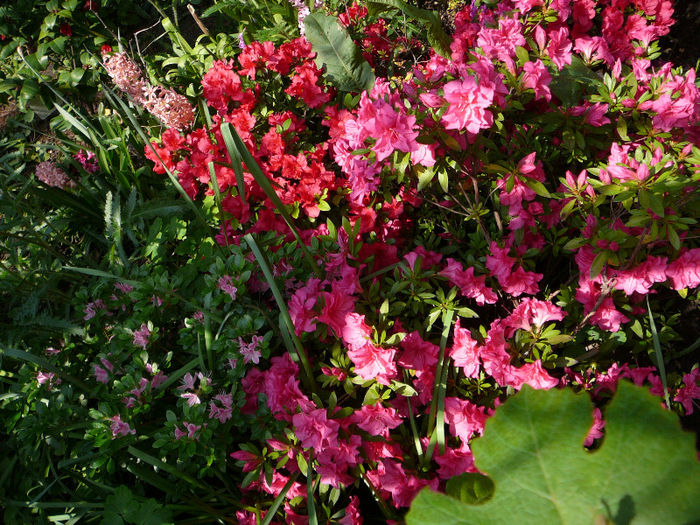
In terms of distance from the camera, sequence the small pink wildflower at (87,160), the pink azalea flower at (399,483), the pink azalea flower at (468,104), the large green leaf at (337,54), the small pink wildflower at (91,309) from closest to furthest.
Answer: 1. the pink azalea flower at (468,104)
2. the pink azalea flower at (399,483)
3. the small pink wildflower at (91,309)
4. the large green leaf at (337,54)
5. the small pink wildflower at (87,160)

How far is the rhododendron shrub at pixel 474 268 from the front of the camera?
3.85ft

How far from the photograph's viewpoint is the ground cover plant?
3.94 feet

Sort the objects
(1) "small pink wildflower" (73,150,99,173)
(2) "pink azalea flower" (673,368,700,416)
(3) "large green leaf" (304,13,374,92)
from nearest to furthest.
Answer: (2) "pink azalea flower" (673,368,700,416), (3) "large green leaf" (304,13,374,92), (1) "small pink wildflower" (73,150,99,173)

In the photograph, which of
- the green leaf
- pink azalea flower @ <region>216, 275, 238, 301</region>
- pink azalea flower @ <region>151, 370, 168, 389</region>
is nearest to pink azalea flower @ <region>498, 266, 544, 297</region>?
the green leaf

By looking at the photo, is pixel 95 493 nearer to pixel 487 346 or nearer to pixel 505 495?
pixel 487 346

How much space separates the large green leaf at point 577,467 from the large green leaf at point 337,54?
5.86ft

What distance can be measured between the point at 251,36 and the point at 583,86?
1.59 metres

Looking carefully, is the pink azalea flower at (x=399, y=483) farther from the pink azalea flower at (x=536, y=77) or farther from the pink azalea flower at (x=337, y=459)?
the pink azalea flower at (x=536, y=77)

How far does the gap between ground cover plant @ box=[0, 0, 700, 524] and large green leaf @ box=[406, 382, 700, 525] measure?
323mm

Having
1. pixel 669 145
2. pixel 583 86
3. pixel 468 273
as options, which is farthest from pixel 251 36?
pixel 669 145

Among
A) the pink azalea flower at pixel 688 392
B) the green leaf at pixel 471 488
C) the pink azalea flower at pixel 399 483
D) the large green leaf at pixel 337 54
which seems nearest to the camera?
the green leaf at pixel 471 488

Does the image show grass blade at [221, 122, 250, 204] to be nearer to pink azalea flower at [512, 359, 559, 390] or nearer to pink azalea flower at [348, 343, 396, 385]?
pink azalea flower at [348, 343, 396, 385]

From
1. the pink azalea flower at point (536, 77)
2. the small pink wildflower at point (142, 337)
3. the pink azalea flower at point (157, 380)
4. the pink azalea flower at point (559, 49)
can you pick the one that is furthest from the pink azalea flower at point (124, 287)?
the pink azalea flower at point (559, 49)

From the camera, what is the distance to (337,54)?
1.96m
